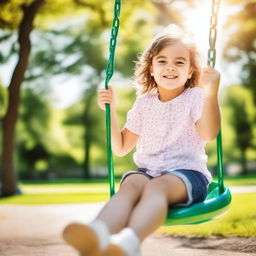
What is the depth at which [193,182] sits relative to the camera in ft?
7.19

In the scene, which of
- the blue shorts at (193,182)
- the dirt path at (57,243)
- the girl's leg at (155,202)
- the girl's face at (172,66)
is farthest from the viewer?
the dirt path at (57,243)

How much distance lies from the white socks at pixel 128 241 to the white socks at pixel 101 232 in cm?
3

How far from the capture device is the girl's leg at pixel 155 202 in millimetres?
1896

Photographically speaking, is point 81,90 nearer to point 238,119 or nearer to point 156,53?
point 238,119

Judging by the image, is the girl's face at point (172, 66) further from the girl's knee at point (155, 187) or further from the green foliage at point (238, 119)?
the green foliage at point (238, 119)

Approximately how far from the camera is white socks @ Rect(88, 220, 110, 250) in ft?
5.63

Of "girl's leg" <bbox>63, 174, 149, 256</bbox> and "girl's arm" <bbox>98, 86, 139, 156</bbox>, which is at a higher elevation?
"girl's arm" <bbox>98, 86, 139, 156</bbox>

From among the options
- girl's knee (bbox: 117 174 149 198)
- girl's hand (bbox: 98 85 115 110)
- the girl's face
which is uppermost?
the girl's face

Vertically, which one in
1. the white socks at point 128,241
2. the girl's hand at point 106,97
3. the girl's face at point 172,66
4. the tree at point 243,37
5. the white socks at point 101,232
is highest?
the tree at point 243,37

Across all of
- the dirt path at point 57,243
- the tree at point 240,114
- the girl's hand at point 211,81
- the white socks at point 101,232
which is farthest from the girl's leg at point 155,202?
the tree at point 240,114

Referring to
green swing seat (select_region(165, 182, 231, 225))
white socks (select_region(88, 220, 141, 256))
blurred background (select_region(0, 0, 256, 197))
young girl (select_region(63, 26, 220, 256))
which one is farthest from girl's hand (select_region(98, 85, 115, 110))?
blurred background (select_region(0, 0, 256, 197))

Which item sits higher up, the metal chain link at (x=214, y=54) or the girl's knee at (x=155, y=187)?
the metal chain link at (x=214, y=54)

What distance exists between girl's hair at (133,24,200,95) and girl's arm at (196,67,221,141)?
0.83ft

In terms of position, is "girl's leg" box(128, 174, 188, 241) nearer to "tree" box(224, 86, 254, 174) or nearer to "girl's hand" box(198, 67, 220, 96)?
"girl's hand" box(198, 67, 220, 96)
